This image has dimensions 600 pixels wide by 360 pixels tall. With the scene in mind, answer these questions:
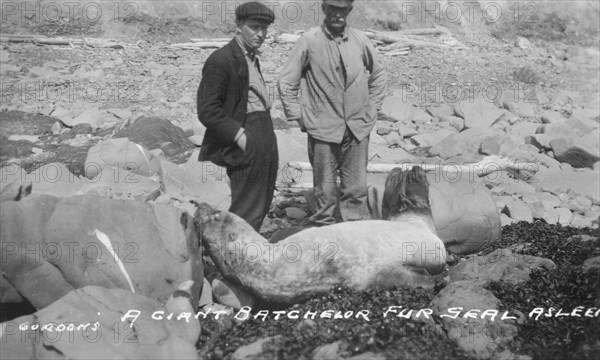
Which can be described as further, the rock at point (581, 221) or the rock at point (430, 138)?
the rock at point (430, 138)

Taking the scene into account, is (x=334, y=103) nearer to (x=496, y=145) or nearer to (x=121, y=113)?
(x=496, y=145)

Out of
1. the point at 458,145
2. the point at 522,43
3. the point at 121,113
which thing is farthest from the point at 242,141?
the point at 522,43

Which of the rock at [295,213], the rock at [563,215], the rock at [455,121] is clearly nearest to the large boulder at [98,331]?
the rock at [295,213]

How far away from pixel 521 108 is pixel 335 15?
331 inches

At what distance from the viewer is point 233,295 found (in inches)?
203

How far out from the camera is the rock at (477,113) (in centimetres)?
1209

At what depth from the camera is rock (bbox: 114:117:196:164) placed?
998 cm

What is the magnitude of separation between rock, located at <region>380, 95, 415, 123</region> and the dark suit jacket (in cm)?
733

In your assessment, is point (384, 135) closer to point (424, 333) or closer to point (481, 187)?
point (481, 187)

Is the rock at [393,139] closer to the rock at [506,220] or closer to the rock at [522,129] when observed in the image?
the rock at [522,129]

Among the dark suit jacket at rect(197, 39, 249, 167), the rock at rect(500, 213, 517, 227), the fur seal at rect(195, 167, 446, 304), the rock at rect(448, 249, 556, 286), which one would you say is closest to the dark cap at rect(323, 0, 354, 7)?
the dark suit jacket at rect(197, 39, 249, 167)

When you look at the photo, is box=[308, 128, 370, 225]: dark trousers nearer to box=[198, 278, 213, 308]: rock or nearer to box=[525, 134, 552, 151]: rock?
box=[198, 278, 213, 308]: rock

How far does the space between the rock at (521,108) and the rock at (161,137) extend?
19.2 feet

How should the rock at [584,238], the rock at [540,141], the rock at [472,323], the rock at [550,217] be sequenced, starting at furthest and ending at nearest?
the rock at [540,141] < the rock at [550,217] < the rock at [584,238] < the rock at [472,323]
